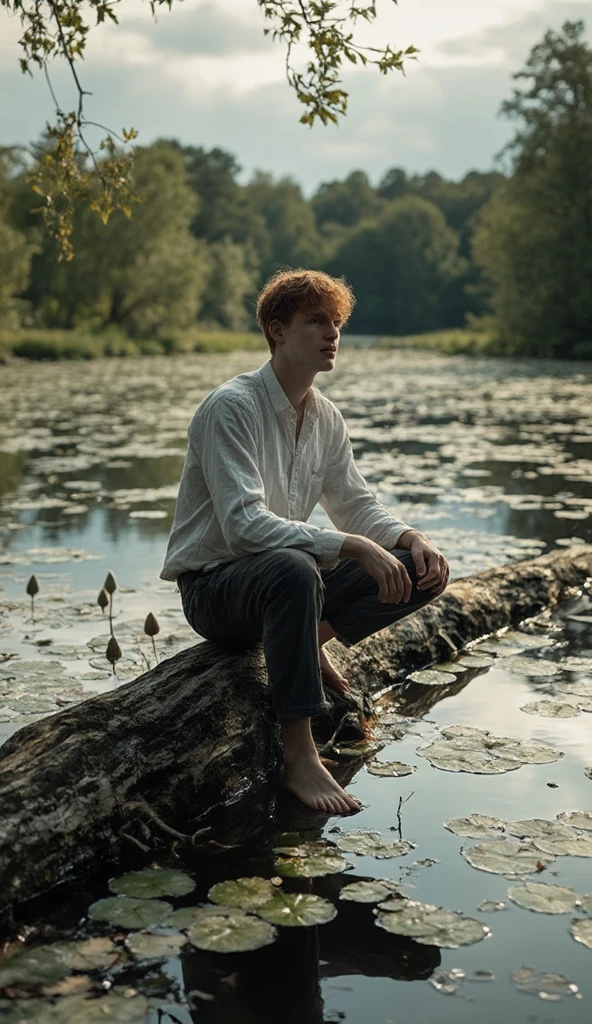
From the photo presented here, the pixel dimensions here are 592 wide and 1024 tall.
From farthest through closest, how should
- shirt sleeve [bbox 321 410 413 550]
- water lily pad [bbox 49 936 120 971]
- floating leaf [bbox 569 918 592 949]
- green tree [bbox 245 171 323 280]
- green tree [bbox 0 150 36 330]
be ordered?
1. green tree [bbox 245 171 323 280]
2. green tree [bbox 0 150 36 330]
3. shirt sleeve [bbox 321 410 413 550]
4. floating leaf [bbox 569 918 592 949]
5. water lily pad [bbox 49 936 120 971]

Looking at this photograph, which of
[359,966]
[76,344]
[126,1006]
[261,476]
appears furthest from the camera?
[76,344]

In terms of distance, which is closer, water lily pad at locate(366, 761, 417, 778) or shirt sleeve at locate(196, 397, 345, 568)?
shirt sleeve at locate(196, 397, 345, 568)

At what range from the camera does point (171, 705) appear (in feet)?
10.4

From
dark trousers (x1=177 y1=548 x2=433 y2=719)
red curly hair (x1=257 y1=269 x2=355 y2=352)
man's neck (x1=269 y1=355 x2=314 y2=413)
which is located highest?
red curly hair (x1=257 y1=269 x2=355 y2=352)

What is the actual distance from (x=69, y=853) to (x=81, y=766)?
0.71 feet

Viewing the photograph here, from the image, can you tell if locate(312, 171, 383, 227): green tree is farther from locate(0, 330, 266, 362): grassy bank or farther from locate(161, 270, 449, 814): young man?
locate(161, 270, 449, 814): young man

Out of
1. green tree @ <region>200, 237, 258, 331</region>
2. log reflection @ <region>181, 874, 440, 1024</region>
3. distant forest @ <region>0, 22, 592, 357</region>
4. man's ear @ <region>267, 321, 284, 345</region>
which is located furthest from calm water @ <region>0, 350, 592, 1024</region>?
green tree @ <region>200, 237, 258, 331</region>

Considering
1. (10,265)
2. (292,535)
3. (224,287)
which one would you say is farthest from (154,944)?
(224,287)

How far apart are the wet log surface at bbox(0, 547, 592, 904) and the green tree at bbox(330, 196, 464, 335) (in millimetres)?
75604

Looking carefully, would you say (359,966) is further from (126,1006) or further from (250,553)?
(250,553)

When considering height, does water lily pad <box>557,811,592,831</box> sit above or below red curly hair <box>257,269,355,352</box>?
below

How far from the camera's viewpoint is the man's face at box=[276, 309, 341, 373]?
3355 mm

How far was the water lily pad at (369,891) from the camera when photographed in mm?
2578

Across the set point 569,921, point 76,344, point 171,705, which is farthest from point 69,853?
point 76,344
